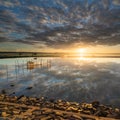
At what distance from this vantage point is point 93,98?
17.3 metres

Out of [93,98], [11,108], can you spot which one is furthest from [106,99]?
[11,108]

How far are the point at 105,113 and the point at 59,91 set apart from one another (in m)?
9.26

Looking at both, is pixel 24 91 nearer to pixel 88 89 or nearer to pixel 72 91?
pixel 72 91

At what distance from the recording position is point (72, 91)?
19797 millimetres

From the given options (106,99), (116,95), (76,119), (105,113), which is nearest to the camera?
(76,119)

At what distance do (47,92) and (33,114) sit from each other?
8993mm

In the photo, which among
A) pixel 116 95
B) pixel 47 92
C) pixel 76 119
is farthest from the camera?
pixel 47 92

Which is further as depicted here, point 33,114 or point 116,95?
point 116,95

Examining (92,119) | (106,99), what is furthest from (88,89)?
(92,119)

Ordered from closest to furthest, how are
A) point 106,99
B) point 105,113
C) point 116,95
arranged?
point 105,113 → point 106,99 → point 116,95

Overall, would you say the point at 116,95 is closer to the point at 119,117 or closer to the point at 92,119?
the point at 119,117

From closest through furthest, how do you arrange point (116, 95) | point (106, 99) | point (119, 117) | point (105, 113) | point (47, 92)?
point (119, 117), point (105, 113), point (106, 99), point (116, 95), point (47, 92)

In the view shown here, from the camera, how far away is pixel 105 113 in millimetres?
11469

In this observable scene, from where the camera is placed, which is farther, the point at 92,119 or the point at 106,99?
the point at 106,99
